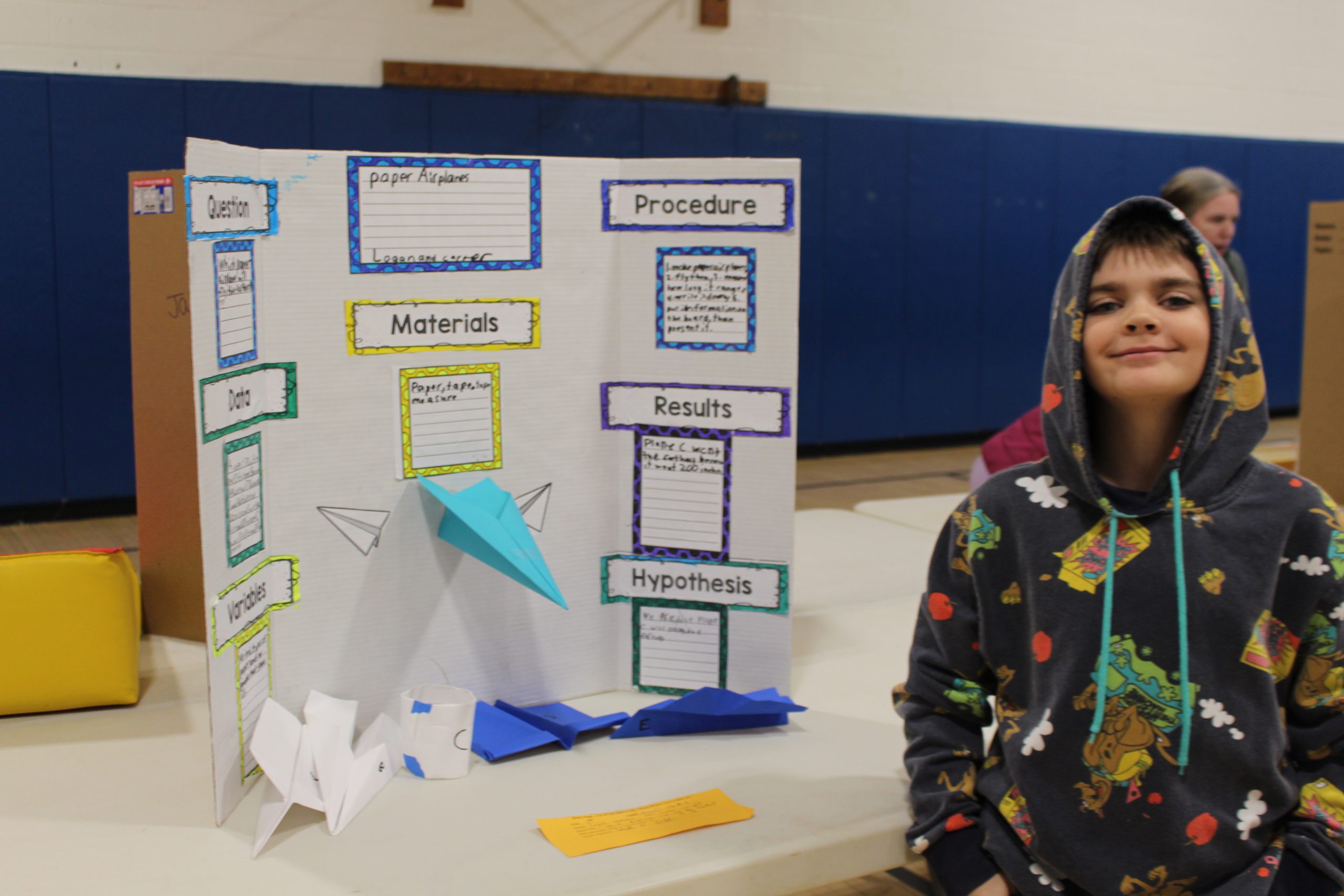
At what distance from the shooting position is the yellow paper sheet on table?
95 centimetres

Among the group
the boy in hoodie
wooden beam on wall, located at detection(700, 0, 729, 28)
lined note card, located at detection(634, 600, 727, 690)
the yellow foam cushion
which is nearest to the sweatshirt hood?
the boy in hoodie

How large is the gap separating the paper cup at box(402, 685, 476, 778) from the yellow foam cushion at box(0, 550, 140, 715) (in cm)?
37

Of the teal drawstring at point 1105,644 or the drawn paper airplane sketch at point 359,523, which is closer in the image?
the teal drawstring at point 1105,644

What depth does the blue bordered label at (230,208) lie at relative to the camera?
96cm

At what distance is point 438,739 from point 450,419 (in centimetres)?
33

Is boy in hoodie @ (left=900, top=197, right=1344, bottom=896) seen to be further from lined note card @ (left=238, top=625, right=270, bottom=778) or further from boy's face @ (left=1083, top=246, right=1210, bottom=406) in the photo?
lined note card @ (left=238, top=625, right=270, bottom=778)

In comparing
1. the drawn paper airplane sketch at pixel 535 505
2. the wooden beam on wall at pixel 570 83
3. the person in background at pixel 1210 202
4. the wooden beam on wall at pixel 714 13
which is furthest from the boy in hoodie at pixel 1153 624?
the wooden beam on wall at pixel 714 13

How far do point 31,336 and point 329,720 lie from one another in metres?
2.81

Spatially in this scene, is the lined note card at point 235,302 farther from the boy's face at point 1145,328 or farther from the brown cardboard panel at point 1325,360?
the brown cardboard panel at point 1325,360

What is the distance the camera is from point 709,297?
4.17 ft

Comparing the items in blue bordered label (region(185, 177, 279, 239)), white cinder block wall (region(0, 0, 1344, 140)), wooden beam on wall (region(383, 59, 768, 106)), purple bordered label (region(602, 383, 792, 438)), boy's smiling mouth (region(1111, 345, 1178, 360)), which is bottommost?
purple bordered label (region(602, 383, 792, 438))

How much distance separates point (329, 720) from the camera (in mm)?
1126

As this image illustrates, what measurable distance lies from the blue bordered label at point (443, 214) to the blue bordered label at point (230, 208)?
81 mm

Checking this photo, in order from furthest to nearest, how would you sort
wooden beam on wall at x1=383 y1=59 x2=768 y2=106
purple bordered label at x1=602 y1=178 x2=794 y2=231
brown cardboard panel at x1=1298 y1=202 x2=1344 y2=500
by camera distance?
wooden beam on wall at x1=383 y1=59 x2=768 y2=106
brown cardboard panel at x1=1298 y1=202 x2=1344 y2=500
purple bordered label at x1=602 y1=178 x2=794 y2=231
